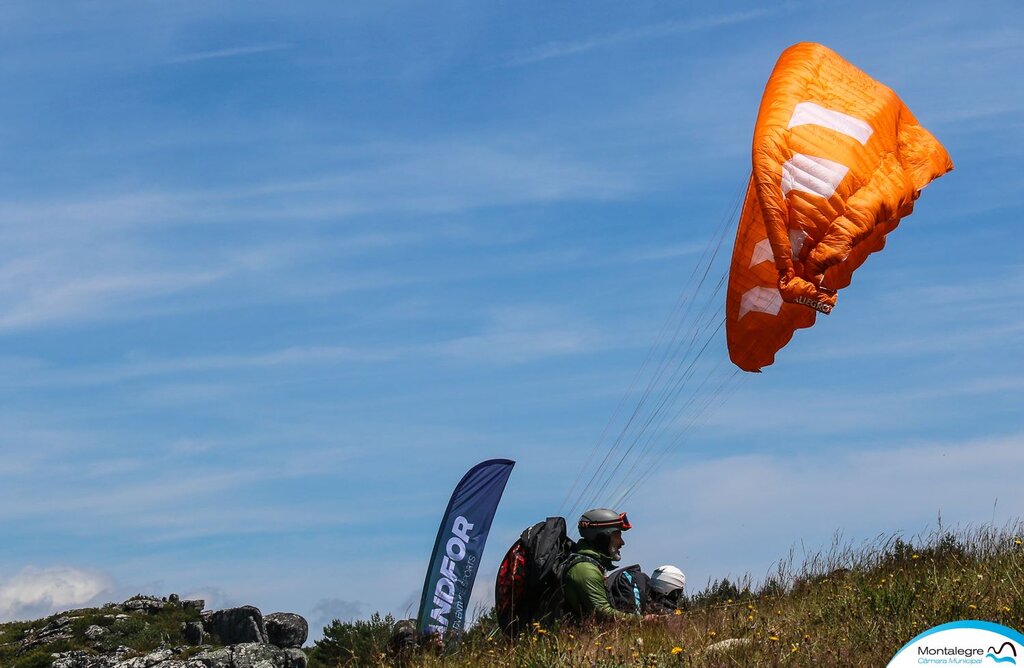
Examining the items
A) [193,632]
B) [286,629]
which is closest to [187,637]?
[193,632]

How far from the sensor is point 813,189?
12.4 metres

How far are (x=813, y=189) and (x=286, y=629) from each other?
5021cm

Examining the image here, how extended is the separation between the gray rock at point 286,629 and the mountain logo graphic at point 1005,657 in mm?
52196

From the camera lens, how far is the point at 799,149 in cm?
1246

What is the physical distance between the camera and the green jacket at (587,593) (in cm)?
1013

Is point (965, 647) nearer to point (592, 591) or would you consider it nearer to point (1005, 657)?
point (1005, 657)

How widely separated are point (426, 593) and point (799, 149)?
6.55 metres

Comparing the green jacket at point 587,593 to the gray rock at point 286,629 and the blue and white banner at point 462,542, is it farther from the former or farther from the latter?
the gray rock at point 286,629

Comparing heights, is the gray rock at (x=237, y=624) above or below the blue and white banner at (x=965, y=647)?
above

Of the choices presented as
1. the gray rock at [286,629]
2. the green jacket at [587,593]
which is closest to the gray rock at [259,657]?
the gray rock at [286,629]

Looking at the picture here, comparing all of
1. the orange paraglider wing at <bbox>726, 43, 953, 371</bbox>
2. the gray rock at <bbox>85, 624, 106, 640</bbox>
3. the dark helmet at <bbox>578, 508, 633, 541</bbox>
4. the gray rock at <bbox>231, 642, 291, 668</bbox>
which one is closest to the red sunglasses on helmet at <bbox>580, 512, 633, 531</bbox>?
the dark helmet at <bbox>578, 508, 633, 541</bbox>

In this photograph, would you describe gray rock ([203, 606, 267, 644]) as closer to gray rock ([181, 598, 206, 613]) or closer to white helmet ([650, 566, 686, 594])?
gray rock ([181, 598, 206, 613])

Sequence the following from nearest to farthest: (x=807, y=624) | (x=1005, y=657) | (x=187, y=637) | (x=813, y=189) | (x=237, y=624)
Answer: (x=1005, y=657) → (x=807, y=624) → (x=813, y=189) → (x=187, y=637) → (x=237, y=624)

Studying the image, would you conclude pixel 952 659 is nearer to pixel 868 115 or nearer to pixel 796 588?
pixel 796 588
